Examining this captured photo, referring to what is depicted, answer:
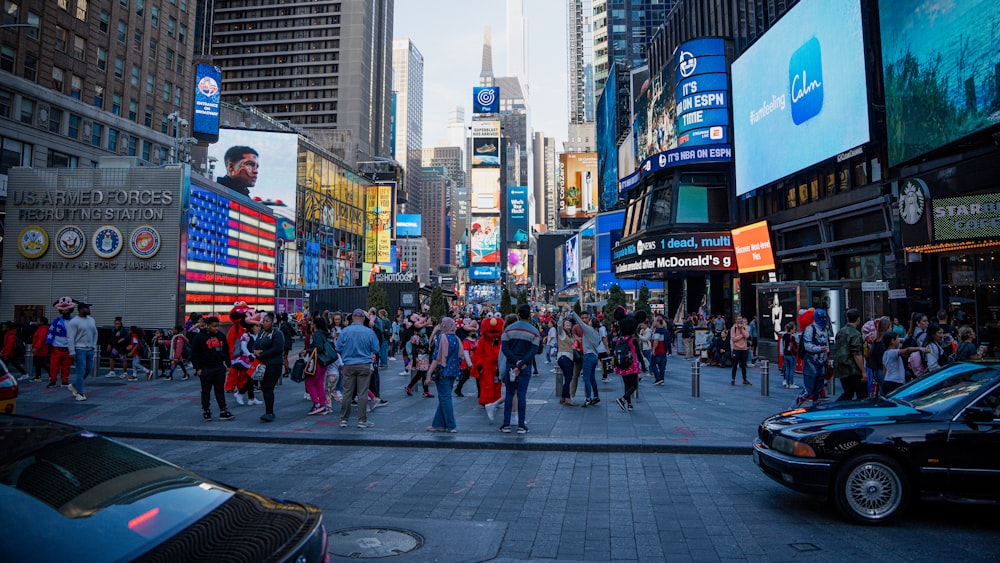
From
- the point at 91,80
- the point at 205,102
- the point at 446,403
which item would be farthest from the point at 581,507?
the point at 205,102

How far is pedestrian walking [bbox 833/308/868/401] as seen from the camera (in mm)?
9336

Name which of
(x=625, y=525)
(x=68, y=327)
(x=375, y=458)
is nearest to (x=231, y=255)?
(x=68, y=327)

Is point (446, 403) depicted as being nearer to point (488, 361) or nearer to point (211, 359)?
point (488, 361)

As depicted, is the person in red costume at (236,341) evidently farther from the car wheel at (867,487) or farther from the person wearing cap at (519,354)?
the car wheel at (867,487)

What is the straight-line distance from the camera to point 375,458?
8.07 m

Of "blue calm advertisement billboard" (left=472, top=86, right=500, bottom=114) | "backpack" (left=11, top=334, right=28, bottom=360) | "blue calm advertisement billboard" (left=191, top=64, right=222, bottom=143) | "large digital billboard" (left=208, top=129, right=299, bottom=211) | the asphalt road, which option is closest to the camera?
the asphalt road

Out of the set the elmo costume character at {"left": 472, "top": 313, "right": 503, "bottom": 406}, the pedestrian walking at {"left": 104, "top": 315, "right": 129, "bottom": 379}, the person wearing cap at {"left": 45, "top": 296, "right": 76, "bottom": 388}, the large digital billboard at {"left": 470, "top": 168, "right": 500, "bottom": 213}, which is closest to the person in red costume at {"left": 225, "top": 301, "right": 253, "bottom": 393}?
the person wearing cap at {"left": 45, "top": 296, "right": 76, "bottom": 388}

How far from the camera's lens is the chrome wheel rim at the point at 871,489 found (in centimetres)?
539

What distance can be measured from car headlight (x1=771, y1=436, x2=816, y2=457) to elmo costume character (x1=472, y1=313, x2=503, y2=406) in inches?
217

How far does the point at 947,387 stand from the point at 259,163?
69.6 m

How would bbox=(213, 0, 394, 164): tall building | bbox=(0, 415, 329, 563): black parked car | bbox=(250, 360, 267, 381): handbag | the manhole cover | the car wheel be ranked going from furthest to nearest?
1. bbox=(213, 0, 394, 164): tall building
2. bbox=(250, 360, 267, 381): handbag
3. the car wheel
4. the manhole cover
5. bbox=(0, 415, 329, 563): black parked car

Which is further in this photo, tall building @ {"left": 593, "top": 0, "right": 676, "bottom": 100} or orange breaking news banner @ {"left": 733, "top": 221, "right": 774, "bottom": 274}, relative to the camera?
tall building @ {"left": 593, "top": 0, "right": 676, "bottom": 100}

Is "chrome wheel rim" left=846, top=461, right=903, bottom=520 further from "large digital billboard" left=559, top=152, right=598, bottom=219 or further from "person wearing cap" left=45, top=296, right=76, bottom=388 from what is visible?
"large digital billboard" left=559, top=152, right=598, bottom=219

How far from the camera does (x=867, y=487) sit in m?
5.42
